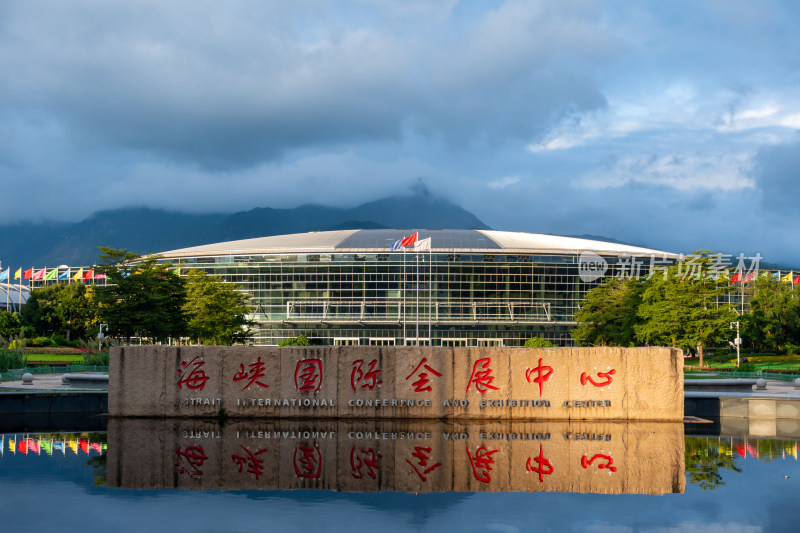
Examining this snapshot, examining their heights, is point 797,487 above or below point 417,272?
below

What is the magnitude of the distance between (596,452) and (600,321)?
49.2 meters

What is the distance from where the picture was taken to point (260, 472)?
2014cm

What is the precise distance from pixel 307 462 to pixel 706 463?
12.0 meters

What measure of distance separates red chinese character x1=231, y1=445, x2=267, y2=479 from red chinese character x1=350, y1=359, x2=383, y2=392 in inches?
322

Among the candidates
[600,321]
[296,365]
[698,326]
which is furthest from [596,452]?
[600,321]

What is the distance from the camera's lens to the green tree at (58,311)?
313 ft

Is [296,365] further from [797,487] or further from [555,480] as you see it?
[797,487]

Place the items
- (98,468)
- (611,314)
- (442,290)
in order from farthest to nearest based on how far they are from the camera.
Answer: (442,290) → (611,314) → (98,468)

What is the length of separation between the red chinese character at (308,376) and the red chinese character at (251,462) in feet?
25.7

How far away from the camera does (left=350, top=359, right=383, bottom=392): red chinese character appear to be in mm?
31172

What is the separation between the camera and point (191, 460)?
70.9ft

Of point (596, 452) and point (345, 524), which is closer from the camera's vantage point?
point (345, 524)

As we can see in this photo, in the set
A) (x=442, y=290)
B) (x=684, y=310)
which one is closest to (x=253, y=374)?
(x=684, y=310)

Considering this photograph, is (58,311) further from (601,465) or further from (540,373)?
(601,465)
